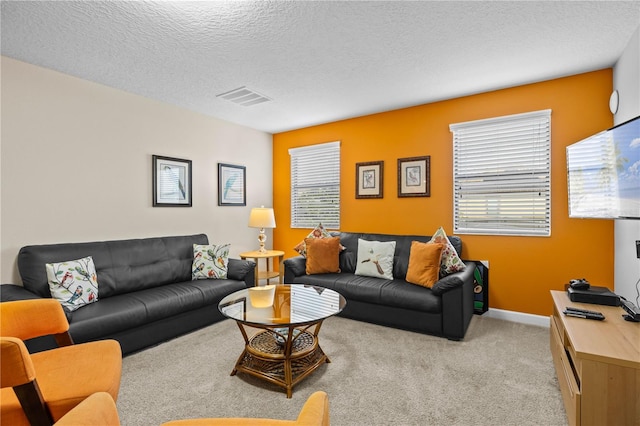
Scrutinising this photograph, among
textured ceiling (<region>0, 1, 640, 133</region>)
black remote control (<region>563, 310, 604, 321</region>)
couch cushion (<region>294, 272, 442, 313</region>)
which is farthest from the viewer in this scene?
couch cushion (<region>294, 272, 442, 313</region>)

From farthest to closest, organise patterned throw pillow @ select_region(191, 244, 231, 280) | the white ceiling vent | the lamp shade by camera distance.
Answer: the lamp shade → patterned throw pillow @ select_region(191, 244, 231, 280) → the white ceiling vent

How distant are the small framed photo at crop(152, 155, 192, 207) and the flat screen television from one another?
419 centimetres

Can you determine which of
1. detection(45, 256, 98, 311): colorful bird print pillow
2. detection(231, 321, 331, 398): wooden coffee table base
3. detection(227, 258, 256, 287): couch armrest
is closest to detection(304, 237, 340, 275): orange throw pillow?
detection(227, 258, 256, 287): couch armrest

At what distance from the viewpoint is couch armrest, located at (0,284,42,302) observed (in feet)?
7.87

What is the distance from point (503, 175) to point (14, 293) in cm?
470

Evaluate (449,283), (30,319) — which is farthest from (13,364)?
(449,283)

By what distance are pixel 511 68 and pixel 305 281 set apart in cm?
312

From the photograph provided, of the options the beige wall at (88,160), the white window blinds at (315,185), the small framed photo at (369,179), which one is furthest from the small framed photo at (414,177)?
the beige wall at (88,160)

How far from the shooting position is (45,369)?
161cm

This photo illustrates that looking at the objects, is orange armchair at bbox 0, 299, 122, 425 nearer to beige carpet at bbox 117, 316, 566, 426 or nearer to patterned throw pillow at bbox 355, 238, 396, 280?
beige carpet at bbox 117, 316, 566, 426

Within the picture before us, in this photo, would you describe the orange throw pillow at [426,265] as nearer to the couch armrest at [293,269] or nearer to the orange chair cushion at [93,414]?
the couch armrest at [293,269]

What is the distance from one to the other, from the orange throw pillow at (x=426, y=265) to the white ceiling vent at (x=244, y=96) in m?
2.52

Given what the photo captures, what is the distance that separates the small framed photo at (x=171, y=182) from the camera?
12.8 ft

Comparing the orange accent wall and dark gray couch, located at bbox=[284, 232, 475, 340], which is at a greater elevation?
the orange accent wall
